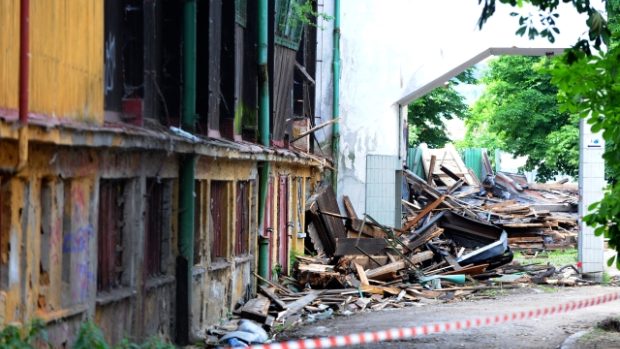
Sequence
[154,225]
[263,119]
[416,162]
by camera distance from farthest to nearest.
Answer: [416,162] → [263,119] → [154,225]

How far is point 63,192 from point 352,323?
7.70 m

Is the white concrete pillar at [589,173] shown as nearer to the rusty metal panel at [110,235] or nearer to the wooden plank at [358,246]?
the wooden plank at [358,246]

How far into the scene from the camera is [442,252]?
77.4 feet

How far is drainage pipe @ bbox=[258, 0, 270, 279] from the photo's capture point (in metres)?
18.2

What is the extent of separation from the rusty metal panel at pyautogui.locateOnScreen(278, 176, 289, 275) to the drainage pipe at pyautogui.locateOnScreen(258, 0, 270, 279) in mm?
2044

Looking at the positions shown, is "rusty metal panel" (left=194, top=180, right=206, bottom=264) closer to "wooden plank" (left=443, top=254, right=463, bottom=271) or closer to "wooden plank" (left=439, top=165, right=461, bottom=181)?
"wooden plank" (left=443, top=254, right=463, bottom=271)

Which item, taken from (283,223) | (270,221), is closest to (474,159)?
(283,223)

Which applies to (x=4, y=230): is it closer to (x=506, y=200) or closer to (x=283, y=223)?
(x=283, y=223)

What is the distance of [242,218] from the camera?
17344mm

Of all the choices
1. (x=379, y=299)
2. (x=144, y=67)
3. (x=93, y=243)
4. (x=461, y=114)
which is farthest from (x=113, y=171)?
(x=461, y=114)

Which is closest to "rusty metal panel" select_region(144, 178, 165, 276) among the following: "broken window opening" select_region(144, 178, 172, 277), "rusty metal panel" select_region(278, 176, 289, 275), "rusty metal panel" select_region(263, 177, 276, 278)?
"broken window opening" select_region(144, 178, 172, 277)

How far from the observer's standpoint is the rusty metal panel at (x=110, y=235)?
35.5 ft

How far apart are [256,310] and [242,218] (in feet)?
7.48

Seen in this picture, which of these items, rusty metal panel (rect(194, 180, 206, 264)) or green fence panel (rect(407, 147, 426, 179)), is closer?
rusty metal panel (rect(194, 180, 206, 264))
